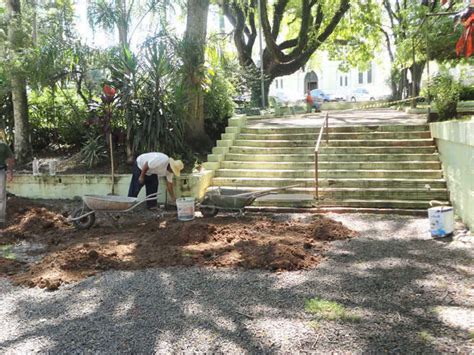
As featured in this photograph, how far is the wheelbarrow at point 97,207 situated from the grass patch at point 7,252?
1010 millimetres

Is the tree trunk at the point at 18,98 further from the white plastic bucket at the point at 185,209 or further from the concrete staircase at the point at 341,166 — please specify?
the white plastic bucket at the point at 185,209

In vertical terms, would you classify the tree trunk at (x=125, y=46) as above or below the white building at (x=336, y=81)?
below

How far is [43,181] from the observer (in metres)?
10.2

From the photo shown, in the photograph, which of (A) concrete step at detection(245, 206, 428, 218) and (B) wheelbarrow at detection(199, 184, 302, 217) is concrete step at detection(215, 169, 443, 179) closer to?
(A) concrete step at detection(245, 206, 428, 218)

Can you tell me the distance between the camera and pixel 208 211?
325 inches

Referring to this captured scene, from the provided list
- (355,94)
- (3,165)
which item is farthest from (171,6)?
(355,94)

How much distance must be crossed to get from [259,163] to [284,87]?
47.2 metres

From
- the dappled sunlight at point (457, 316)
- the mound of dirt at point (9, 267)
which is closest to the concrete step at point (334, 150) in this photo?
the mound of dirt at point (9, 267)

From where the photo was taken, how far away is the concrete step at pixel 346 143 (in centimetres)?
997

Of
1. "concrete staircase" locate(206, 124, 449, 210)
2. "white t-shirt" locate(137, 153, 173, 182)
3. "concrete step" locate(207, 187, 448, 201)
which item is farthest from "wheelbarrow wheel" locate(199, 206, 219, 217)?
"white t-shirt" locate(137, 153, 173, 182)

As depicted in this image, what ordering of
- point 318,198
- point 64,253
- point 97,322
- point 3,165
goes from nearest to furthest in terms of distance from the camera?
point 97,322 < point 64,253 < point 3,165 < point 318,198

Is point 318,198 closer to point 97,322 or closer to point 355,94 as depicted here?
point 97,322

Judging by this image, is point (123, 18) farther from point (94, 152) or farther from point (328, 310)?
point (328, 310)

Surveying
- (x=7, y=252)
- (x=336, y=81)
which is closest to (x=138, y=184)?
Result: (x=7, y=252)
